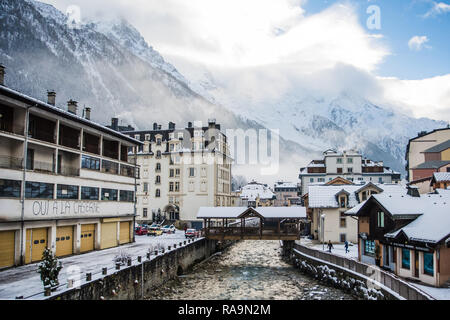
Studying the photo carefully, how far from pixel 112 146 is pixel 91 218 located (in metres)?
10.5

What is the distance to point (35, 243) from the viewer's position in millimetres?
29953

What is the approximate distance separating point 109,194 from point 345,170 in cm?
6123

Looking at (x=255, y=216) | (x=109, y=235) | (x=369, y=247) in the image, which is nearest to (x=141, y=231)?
(x=109, y=235)

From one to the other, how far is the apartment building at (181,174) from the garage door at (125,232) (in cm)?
2693

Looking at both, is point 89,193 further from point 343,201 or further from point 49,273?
point 343,201

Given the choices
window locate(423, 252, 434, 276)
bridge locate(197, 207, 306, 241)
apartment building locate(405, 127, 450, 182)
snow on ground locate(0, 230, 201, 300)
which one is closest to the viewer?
snow on ground locate(0, 230, 201, 300)

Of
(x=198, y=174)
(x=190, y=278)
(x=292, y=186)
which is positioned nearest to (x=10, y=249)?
(x=190, y=278)

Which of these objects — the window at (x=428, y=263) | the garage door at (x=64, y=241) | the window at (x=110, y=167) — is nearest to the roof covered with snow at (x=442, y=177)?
the window at (x=428, y=263)

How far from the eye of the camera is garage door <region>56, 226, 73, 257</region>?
3288 centimetres

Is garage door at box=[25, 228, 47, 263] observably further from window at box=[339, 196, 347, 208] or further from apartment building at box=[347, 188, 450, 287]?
window at box=[339, 196, 347, 208]

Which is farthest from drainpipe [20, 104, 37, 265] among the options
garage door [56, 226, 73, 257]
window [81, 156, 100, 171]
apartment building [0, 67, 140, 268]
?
window [81, 156, 100, 171]

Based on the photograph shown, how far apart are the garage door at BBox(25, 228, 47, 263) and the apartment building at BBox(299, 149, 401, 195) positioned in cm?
6531

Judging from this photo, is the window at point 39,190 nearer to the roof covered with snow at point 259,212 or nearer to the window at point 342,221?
the roof covered with snow at point 259,212

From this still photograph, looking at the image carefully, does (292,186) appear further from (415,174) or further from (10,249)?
(10,249)
